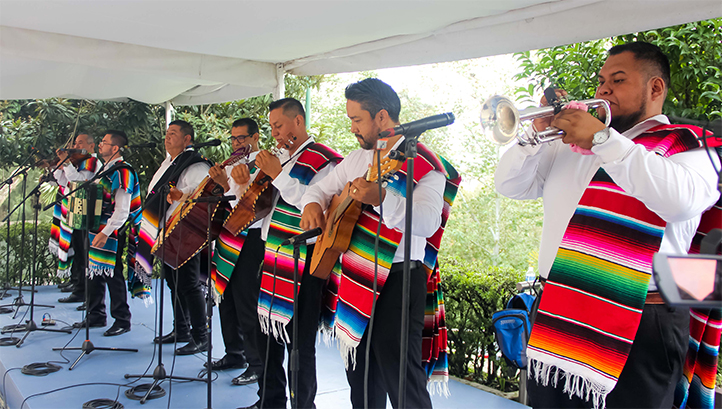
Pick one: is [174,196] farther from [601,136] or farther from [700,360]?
[700,360]

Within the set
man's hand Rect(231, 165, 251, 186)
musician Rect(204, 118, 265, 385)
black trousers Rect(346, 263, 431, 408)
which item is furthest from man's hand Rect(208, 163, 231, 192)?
black trousers Rect(346, 263, 431, 408)

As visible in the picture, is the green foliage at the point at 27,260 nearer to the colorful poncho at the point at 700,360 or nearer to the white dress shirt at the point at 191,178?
the white dress shirt at the point at 191,178

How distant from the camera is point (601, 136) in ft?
4.63

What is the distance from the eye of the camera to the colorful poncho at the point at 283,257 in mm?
2879

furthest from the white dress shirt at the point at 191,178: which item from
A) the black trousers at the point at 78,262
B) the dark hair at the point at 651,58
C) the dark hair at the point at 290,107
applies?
the dark hair at the point at 651,58

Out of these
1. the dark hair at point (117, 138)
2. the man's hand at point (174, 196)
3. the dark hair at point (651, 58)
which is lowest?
the man's hand at point (174, 196)

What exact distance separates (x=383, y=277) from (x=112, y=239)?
3.72m

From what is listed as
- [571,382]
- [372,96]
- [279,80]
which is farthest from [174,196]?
[571,382]

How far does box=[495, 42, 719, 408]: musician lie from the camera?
140cm

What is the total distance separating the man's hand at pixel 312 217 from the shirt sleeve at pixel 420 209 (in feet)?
1.48

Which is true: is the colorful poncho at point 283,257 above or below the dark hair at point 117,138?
below

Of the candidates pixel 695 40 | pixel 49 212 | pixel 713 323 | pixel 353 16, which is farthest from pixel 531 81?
pixel 49 212

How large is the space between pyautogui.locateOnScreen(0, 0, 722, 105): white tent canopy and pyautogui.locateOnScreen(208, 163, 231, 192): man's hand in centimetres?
83

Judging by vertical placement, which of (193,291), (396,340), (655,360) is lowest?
(193,291)
